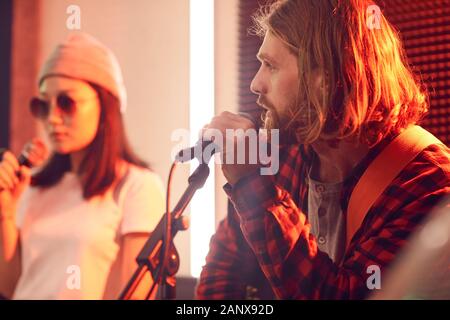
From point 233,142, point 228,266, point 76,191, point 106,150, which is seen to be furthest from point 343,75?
point 76,191

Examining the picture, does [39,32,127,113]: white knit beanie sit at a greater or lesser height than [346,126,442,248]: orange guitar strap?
greater

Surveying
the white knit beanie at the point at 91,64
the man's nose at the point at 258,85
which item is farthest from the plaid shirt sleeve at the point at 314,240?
the white knit beanie at the point at 91,64

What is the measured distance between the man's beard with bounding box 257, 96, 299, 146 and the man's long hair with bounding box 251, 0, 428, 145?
2cm

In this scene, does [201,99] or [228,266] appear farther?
[201,99]

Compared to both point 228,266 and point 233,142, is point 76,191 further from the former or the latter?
point 233,142

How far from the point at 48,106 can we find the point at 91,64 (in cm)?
16

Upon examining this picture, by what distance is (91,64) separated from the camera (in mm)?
1478

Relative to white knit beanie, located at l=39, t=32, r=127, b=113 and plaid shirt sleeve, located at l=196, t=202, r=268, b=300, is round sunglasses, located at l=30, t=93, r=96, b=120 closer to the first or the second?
white knit beanie, located at l=39, t=32, r=127, b=113

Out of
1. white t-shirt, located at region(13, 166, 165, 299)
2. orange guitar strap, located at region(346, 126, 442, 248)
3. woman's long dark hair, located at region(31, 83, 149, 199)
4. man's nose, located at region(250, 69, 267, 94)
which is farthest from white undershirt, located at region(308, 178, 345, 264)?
woman's long dark hair, located at region(31, 83, 149, 199)

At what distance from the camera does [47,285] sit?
1.43m

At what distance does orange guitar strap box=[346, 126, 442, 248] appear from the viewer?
1131mm
